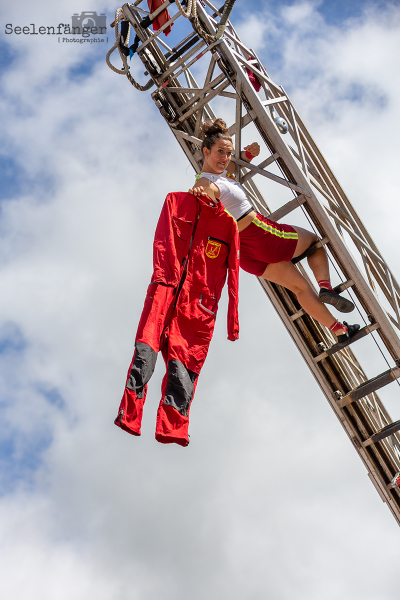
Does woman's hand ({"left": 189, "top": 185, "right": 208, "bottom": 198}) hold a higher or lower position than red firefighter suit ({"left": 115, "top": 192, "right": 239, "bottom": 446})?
higher

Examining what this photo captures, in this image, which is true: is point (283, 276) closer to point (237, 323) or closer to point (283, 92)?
point (237, 323)

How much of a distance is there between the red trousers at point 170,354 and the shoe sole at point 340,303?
1.06m

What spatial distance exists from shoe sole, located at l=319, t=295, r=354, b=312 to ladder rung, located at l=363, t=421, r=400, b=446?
1.18m

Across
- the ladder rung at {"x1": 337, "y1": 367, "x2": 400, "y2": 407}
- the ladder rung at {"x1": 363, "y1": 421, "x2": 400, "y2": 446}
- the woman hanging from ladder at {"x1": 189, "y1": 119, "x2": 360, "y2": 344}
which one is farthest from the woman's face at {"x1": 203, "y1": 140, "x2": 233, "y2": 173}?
the ladder rung at {"x1": 363, "y1": 421, "x2": 400, "y2": 446}

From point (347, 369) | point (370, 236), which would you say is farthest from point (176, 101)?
point (347, 369)

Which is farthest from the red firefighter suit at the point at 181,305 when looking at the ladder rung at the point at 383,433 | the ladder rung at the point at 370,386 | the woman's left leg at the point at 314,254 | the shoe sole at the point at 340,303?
the ladder rung at the point at 383,433

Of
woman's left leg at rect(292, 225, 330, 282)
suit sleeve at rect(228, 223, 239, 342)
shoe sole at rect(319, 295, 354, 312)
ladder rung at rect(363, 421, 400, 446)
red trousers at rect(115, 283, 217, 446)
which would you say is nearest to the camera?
red trousers at rect(115, 283, 217, 446)

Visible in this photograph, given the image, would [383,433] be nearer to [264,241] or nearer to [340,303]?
[340,303]

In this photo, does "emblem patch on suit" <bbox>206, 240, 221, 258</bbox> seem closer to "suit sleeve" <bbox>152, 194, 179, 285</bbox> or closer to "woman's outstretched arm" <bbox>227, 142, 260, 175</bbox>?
"suit sleeve" <bbox>152, 194, 179, 285</bbox>

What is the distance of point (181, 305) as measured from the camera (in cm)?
461

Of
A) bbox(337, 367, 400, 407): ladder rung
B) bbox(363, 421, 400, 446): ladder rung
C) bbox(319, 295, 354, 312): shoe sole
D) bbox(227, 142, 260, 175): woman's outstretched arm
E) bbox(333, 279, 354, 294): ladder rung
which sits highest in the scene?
bbox(227, 142, 260, 175): woman's outstretched arm

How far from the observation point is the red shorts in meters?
5.32

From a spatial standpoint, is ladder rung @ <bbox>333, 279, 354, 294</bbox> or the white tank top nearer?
the white tank top

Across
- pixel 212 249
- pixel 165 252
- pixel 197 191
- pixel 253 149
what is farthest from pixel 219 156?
pixel 165 252
